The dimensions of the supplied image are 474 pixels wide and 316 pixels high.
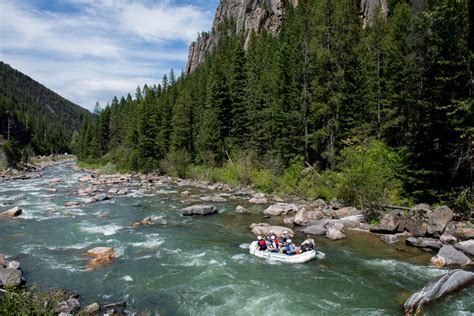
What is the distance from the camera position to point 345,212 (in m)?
23.5

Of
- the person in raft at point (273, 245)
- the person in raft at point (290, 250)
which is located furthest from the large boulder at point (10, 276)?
the person in raft at point (290, 250)

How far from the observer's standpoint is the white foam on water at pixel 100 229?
20.7 meters

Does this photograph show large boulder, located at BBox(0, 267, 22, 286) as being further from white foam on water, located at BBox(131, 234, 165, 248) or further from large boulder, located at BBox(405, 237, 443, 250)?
large boulder, located at BBox(405, 237, 443, 250)

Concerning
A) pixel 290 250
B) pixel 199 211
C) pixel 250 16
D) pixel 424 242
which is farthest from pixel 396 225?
pixel 250 16

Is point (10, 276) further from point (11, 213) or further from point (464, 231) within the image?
point (464, 231)

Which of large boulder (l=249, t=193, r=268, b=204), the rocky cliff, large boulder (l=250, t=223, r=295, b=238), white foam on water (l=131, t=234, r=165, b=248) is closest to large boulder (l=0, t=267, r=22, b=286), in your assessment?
white foam on water (l=131, t=234, r=165, b=248)

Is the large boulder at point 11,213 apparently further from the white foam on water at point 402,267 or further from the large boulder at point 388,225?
the large boulder at point 388,225

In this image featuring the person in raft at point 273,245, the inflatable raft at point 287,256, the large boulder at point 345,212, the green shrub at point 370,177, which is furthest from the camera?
the large boulder at point 345,212

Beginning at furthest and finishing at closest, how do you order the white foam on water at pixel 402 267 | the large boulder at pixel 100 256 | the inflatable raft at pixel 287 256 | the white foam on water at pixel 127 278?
1. the inflatable raft at pixel 287 256
2. the large boulder at pixel 100 256
3. the white foam on water at pixel 402 267
4. the white foam on water at pixel 127 278

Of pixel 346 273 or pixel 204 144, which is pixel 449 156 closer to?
pixel 346 273

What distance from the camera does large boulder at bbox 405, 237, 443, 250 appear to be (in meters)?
16.9

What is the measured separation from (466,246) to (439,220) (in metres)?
2.60

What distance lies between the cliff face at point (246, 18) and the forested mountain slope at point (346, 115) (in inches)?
1176

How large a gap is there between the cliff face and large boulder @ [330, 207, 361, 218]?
6479 cm
